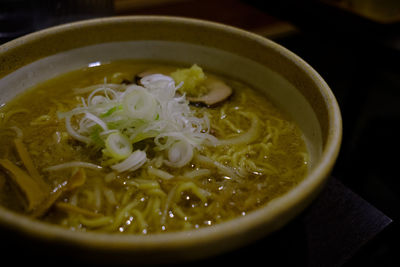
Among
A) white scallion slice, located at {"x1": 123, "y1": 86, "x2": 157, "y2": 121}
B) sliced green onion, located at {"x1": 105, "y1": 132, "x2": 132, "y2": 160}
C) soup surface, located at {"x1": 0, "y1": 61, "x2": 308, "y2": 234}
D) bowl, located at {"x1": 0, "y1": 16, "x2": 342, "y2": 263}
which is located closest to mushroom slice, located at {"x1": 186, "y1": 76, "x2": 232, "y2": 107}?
soup surface, located at {"x1": 0, "y1": 61, "x2": 308, "y2": 234}

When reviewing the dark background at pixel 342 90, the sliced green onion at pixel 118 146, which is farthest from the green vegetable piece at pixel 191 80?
the dark background at pixel 342 90

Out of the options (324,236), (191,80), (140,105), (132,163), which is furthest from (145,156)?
(324,236)

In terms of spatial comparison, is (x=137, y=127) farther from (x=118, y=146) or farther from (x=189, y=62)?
(x=189, y=62)

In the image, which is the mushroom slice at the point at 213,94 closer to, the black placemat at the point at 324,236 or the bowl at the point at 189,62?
the bowl at the point at 189,62

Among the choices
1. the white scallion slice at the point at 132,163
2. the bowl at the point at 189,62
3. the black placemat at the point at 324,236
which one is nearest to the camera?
the bowl at the point at 189,62

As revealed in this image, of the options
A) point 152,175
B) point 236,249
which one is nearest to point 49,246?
point 236,249

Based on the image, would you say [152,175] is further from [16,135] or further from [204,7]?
[204,7]
